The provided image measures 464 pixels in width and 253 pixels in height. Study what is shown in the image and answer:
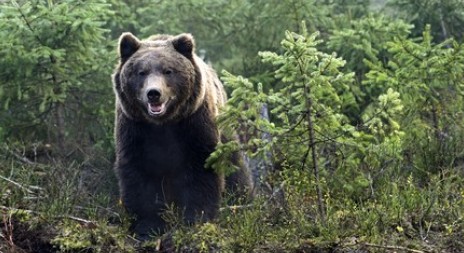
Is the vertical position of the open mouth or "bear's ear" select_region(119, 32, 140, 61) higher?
"bear's ear" select_region(119, 32, 140, 61)

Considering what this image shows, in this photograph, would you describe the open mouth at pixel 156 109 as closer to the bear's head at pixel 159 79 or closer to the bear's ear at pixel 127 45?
the bear's head at pixel 159 79

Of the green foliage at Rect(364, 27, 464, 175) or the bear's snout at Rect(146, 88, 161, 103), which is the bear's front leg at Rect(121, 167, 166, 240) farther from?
the green foliage at Rect(364, 27, 464, 175)

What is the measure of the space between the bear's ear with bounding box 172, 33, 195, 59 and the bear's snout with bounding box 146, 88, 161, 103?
2.83ft

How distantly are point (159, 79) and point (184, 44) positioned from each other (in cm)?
67

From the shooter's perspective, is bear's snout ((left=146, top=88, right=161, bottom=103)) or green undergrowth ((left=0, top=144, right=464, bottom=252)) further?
bear's snout ((left=146, top=88, right=161, bottom=103))

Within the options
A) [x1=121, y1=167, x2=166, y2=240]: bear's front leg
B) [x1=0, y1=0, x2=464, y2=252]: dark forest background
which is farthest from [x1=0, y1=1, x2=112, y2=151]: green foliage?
[x1=121, y1=167, x2=166, y2=240]: bear's front leg

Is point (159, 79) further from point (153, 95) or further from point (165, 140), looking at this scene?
point (165, 140)

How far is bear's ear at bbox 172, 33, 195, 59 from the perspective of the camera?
785cm

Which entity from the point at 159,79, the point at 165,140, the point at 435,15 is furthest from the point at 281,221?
the point at 435,15

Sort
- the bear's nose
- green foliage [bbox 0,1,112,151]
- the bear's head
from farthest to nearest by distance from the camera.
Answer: green foliage [bbox 0,1,112,151]
the bear's head
the bear's nose

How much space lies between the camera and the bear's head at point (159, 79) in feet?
24.1

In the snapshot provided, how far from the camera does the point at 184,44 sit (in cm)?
787

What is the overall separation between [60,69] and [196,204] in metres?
2.35

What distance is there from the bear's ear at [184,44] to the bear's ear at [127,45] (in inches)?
15.4
